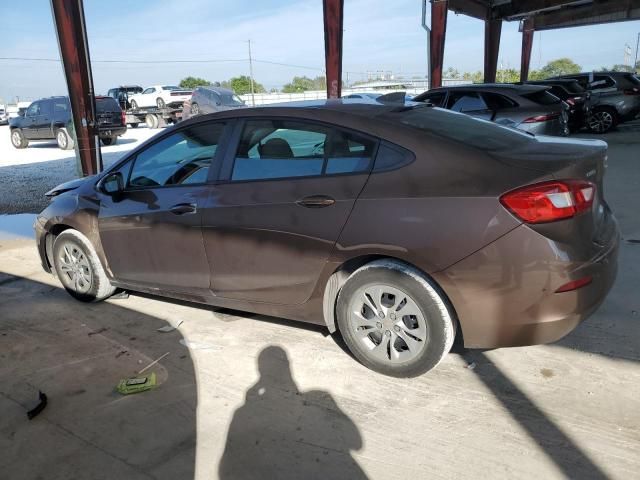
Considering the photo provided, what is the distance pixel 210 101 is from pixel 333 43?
7.76 metres

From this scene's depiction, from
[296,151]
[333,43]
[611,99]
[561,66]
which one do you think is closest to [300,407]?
[296,151]

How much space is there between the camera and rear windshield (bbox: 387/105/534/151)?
2.83m

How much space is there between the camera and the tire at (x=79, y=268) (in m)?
4.16

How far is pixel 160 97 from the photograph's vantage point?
1035 inches

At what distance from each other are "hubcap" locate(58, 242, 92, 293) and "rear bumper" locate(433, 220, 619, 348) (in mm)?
3002

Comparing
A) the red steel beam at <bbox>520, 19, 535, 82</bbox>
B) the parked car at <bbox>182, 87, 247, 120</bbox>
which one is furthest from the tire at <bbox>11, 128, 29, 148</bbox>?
the red steel beam at <bbox>520, 19, 535, 82</bbox>

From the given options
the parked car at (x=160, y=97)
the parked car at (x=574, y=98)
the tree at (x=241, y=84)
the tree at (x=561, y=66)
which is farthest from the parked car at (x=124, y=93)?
the tree at (x=561, y=66)

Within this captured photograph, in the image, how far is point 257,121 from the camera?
10.8 feet

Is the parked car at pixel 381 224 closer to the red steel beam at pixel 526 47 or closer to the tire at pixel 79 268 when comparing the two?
the tire at pixel 79 268

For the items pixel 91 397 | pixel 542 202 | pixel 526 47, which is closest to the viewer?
pixel 542 202

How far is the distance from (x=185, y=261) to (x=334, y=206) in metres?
1.29

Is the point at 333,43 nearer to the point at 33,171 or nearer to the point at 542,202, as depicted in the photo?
the point at 33,171

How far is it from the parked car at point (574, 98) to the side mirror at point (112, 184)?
1294cm

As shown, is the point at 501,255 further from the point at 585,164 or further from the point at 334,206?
the point at 334,206
